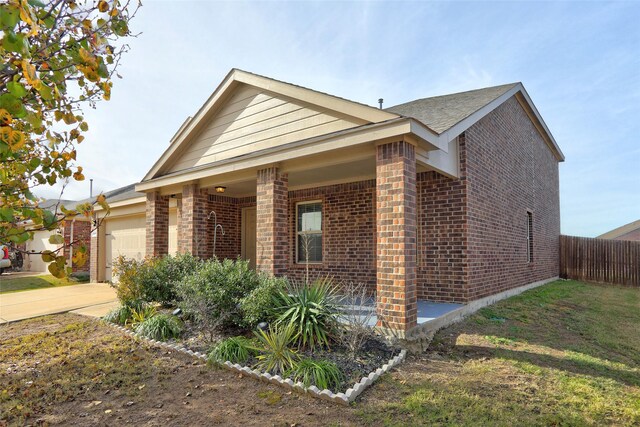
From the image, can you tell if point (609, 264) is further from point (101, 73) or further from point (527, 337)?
point (101, 73)

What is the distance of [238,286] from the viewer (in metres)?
6.29

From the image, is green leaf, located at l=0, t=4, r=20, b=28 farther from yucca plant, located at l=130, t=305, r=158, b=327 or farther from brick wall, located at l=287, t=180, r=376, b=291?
brick wall, located at l=287, t=180, r=376, b=291

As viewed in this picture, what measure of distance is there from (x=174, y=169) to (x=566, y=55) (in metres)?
10.3

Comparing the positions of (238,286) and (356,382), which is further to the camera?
(238,286)

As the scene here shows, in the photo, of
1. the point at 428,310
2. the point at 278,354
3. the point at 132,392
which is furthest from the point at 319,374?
the point at 428,310

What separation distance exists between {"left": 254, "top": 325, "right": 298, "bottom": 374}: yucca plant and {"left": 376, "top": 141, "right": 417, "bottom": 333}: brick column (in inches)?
59.1

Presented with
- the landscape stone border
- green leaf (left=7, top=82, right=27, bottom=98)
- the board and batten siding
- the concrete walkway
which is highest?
the board and batten siding

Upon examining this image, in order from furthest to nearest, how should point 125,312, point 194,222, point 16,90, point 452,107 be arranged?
1. point 194,222
2. point 452,107
3. point 125,312
4. point 16,90

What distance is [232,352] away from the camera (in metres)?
5.17

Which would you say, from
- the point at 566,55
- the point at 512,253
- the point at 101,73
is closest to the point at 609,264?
the point at 512,253

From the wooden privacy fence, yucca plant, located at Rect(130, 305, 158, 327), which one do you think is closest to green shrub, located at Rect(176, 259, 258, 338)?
yucca plant, located at Rect(130, 305, 158, 327)

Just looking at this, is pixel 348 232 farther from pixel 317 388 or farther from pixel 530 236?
pixel 530 236

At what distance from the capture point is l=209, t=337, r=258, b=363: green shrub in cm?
510

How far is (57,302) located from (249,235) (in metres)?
5.47
